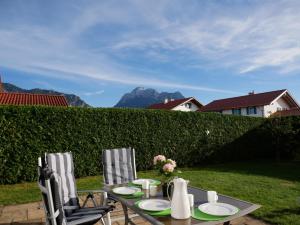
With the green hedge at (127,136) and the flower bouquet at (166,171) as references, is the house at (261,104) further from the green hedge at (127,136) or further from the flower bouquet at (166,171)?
the flower bouquet at (166,171)

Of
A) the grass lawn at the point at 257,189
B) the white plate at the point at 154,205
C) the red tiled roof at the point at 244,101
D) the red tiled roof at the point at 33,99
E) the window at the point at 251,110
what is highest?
the red tiled roof at the point at 244,101

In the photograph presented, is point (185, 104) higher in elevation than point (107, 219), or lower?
higher

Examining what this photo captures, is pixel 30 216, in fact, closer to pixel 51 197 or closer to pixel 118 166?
pixel 118 166

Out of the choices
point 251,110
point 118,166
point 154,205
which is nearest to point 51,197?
point 154,205

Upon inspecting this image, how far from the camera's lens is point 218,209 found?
2.64 metres


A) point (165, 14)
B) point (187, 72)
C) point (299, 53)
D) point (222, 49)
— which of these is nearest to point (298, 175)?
point (299, 53)

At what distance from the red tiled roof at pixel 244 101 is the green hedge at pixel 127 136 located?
20.4 metres

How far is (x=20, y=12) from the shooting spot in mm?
7008

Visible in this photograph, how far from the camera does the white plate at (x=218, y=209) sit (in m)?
2.53

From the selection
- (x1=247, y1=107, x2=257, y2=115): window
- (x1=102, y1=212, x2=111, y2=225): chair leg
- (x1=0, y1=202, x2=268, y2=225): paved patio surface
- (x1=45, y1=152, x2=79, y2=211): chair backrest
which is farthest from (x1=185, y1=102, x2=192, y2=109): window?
(x1=102, y1=212, x2=111, y2=225): chair leg

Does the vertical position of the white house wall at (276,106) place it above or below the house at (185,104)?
below

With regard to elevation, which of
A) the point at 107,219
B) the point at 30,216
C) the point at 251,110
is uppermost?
the point at 251,110

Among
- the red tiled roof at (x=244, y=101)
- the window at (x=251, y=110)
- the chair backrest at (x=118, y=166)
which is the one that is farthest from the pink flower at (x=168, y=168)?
the window at (x=251, y=110)

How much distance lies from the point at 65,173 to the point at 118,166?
1060 millimetres
